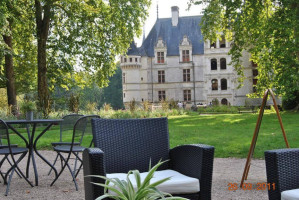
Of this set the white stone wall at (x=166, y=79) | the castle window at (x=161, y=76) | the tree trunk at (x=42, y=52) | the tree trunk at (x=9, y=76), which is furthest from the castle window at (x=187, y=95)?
the tree trunk at (x=42, y=52)

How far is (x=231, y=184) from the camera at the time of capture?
4.90 meters

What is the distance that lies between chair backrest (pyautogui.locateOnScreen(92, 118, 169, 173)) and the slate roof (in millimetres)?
39219

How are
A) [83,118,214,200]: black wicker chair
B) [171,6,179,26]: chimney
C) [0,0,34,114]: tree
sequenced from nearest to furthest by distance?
[83,118,214,200]: black wicker chair, [0,0,34,114]: tree, [171,6,179,26]: chimney

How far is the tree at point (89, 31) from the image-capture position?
57.7ft

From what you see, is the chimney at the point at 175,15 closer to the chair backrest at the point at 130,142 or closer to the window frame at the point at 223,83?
the window frame at the point at 223,83

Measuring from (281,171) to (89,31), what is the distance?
17.1m

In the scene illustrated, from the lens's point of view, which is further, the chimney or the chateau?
the chimney

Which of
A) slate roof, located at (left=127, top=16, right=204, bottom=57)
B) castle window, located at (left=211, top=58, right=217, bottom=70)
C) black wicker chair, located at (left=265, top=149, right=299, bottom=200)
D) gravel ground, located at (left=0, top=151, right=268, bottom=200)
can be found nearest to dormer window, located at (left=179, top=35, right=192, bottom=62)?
slate roof, located at (left=127, top=16, right=204, bottom=57)

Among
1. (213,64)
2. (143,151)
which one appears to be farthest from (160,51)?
(143,151)

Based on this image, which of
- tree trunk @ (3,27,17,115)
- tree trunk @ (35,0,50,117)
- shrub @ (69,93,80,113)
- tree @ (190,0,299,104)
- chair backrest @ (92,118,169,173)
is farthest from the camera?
tree trunk @ (3,27,17,115)

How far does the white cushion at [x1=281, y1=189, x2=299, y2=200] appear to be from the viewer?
2.46 m

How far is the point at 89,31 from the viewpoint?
61.4ft

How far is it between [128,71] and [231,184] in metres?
38.2

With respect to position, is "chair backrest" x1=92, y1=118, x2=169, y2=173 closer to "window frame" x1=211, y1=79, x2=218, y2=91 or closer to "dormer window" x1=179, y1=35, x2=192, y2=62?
"window frame" x1=211, y1=79, x2=218, y2=91
